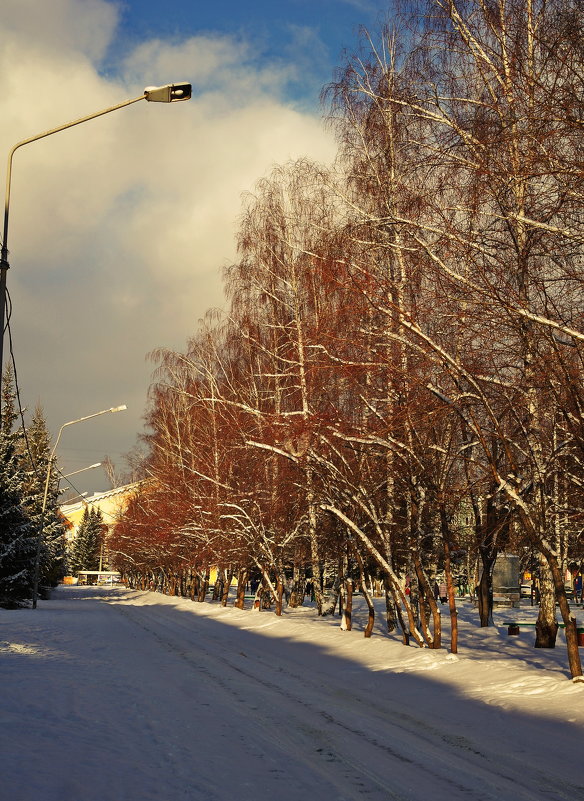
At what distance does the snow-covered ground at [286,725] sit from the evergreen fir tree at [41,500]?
2509 centimetres

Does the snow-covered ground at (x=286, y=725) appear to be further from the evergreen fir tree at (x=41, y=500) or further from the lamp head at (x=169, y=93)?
the evergreen fir tree at (x=41, y=500)

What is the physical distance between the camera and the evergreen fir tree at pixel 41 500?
51.0m

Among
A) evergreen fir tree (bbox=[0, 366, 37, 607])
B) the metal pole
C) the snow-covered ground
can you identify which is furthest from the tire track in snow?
evergreen fir tree (bbox=[0, 366, 37, 607])

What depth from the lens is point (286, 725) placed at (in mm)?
9422

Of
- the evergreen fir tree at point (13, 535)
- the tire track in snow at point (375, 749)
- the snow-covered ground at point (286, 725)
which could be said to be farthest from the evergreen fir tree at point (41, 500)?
the tire track in snow at point (375, 749)

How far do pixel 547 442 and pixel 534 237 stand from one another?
475cm

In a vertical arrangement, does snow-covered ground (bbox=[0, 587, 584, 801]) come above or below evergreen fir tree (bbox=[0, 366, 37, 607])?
below

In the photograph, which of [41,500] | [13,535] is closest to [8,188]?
[13,535]

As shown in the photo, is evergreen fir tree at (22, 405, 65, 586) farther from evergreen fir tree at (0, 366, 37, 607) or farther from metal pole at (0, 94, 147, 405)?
metal pole at (0, 94, 147, 405)

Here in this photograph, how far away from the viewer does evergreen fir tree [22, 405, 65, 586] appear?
5097cm

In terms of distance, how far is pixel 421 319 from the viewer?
14.5 metres

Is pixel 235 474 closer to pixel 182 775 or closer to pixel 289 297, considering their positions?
pixel 289 297

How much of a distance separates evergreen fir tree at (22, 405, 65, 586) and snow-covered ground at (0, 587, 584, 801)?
82.3 ft

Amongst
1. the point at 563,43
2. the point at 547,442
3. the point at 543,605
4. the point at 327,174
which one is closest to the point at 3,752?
the point at 563,43
